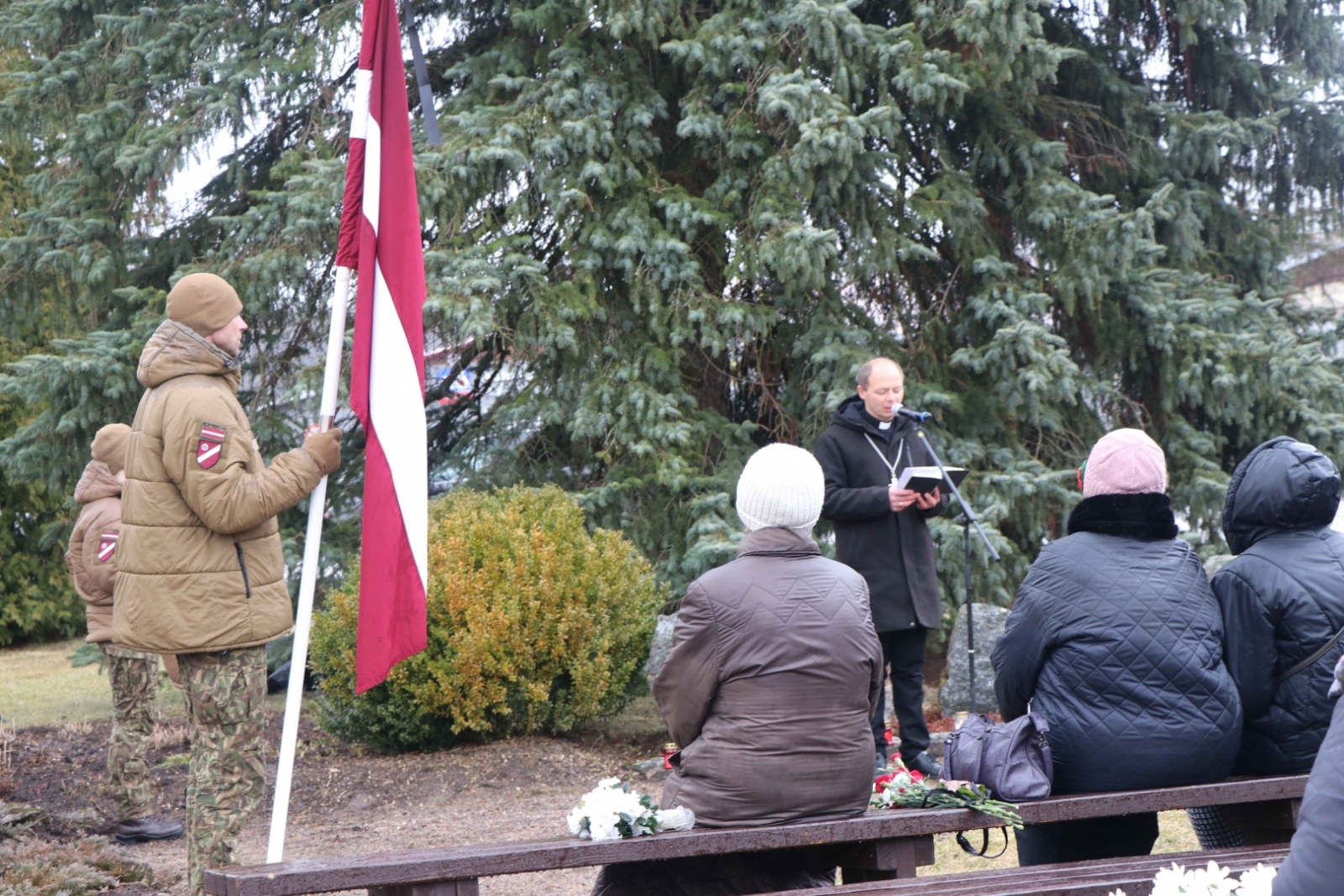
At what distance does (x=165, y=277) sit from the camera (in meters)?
10.5

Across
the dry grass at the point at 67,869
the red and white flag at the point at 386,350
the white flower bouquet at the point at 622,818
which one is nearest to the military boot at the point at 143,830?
the dry grass at the point at 67,869

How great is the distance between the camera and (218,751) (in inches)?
175

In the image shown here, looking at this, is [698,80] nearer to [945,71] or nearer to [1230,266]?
[945,71]

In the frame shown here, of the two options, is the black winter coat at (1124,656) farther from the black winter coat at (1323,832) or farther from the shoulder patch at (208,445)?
the shoulder patch at (208,445)

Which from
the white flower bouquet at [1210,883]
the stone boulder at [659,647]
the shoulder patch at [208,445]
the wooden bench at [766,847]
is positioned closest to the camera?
the white flower bouquet at [1210,883]

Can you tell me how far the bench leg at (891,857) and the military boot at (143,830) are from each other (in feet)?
12.9

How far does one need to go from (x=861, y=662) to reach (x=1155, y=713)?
0.92 meters

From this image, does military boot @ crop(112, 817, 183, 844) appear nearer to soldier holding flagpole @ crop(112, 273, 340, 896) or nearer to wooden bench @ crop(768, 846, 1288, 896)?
soldier holding flagpole @ crop(112, 273, 340, 896)

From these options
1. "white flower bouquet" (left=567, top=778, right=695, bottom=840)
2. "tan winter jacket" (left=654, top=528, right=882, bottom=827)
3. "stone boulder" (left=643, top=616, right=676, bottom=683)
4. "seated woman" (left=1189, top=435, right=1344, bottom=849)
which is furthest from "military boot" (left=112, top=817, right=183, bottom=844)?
"seated woman" (left=1189, top=435, right=1344, bottom=849)

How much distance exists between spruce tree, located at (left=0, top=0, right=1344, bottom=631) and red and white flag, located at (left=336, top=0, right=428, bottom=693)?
381 centimetres

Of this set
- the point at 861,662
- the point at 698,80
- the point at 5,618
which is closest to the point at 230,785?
the point at 861,662

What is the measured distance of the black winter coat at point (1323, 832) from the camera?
1667 millimetres

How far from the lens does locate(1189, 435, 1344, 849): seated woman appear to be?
12.4 ft

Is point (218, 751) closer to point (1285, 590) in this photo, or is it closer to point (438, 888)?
point (438, 888)
